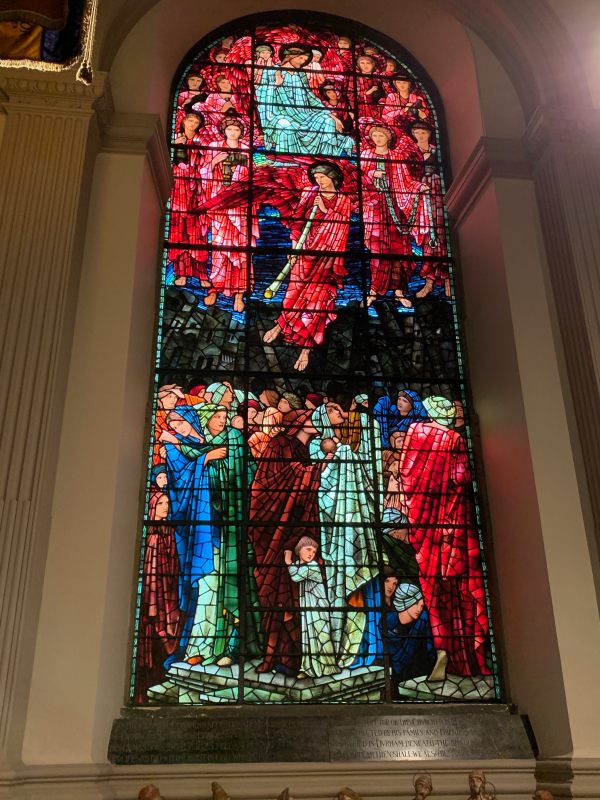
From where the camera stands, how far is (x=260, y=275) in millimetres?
6836

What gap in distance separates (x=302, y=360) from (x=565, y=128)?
2.66 meters

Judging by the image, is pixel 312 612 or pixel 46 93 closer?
pixel 312 612

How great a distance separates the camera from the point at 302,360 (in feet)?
21.5

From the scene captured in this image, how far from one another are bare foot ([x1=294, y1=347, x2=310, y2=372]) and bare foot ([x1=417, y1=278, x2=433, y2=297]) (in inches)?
43.0

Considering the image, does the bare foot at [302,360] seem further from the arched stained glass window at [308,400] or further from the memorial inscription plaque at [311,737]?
the memorial inscription plaque at [311,737]

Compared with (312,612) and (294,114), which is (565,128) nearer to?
(294,114)

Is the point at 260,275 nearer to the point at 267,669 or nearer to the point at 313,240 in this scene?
the point at 313,240

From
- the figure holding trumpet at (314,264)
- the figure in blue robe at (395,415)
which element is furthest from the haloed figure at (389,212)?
the figure in blue robe at (395,415)

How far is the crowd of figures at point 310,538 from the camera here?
5.67 m

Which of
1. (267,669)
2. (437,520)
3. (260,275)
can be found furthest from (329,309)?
(267,669)

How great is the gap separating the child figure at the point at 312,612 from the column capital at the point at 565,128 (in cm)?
348

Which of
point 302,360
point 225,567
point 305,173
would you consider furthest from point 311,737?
point 305,173

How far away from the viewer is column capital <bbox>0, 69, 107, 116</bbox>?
595cm

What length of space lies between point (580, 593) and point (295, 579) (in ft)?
6.12
